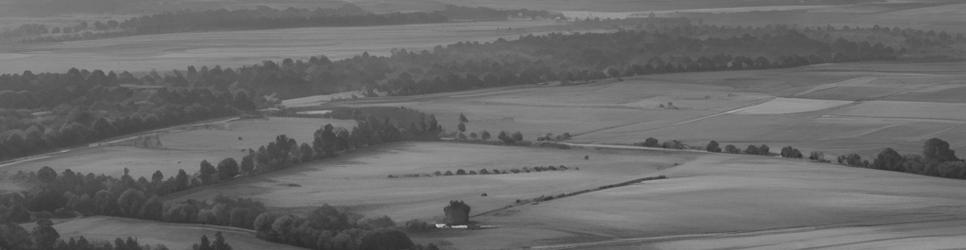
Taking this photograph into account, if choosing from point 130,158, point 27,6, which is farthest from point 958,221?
point 27,6

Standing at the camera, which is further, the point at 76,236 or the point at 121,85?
the point at 121,85

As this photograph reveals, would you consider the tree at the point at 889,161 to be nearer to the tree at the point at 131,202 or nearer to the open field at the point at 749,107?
the open field at the point at 749,107

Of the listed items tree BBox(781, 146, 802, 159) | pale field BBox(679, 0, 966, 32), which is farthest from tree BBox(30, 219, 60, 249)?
pale field BBox(679, 0, 966, 32)

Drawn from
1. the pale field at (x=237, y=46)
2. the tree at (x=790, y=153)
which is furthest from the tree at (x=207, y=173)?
the pale field at (x=237, y=46)

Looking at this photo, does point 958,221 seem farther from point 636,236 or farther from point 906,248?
point 636,236

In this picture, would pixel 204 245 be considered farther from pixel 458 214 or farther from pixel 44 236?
pixel 458 214

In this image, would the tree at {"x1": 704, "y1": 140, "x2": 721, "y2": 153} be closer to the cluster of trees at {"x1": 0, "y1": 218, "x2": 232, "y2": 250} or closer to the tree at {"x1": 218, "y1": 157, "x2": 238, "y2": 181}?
the tree at {"x1": 218, "y1": 157, "x2": 238, "y2": 181}

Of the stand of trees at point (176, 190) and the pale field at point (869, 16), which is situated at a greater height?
the pale field at point (869, 16)
